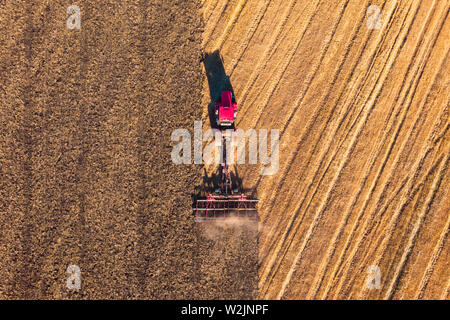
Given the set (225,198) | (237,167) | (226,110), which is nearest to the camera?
(226,110)

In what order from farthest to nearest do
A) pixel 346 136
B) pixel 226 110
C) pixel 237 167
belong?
pixel 346 136
pixel 237 167
pixel 226 110

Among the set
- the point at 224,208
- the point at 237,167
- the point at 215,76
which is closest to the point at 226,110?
the point at 215,76

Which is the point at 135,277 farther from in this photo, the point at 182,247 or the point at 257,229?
the point at 257,229

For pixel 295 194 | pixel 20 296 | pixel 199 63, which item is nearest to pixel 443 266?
pixel 295 194

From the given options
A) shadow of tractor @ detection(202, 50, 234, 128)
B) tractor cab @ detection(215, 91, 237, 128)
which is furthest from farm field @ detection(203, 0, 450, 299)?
tractor cab @ detection(215, 91, 237, 128)

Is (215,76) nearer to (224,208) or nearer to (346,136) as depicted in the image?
(224,208)
